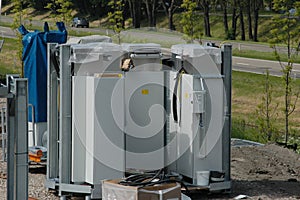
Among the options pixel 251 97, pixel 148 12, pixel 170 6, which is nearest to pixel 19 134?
Result: pixel 251 97

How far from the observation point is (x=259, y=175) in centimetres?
1317

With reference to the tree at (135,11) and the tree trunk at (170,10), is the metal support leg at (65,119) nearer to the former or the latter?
the tree trunk at (170,10)

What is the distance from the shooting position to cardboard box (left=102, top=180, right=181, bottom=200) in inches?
377

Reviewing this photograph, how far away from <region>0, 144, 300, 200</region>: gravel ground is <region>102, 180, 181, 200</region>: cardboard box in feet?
5.33

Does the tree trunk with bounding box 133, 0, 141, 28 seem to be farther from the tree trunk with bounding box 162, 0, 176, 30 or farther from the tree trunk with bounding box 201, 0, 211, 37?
the tree trunk with bounding box 201, 0, 211, 37

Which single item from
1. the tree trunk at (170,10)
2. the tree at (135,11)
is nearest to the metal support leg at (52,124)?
the tree trunk at (170,10)

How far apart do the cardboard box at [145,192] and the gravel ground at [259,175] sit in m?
1.63

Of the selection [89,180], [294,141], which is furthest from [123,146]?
[294,141]

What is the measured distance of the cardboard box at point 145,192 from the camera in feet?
31.4

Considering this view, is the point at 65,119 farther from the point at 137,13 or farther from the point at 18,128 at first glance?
the point at 137,13

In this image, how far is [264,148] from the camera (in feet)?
50.9

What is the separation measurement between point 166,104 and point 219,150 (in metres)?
1.11

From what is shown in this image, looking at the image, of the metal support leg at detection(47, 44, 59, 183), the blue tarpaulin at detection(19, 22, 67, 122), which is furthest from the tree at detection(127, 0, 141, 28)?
the metal support leg at detection(47, 44, 59, 183)

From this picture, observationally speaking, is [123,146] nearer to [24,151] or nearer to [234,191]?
[234,191]
